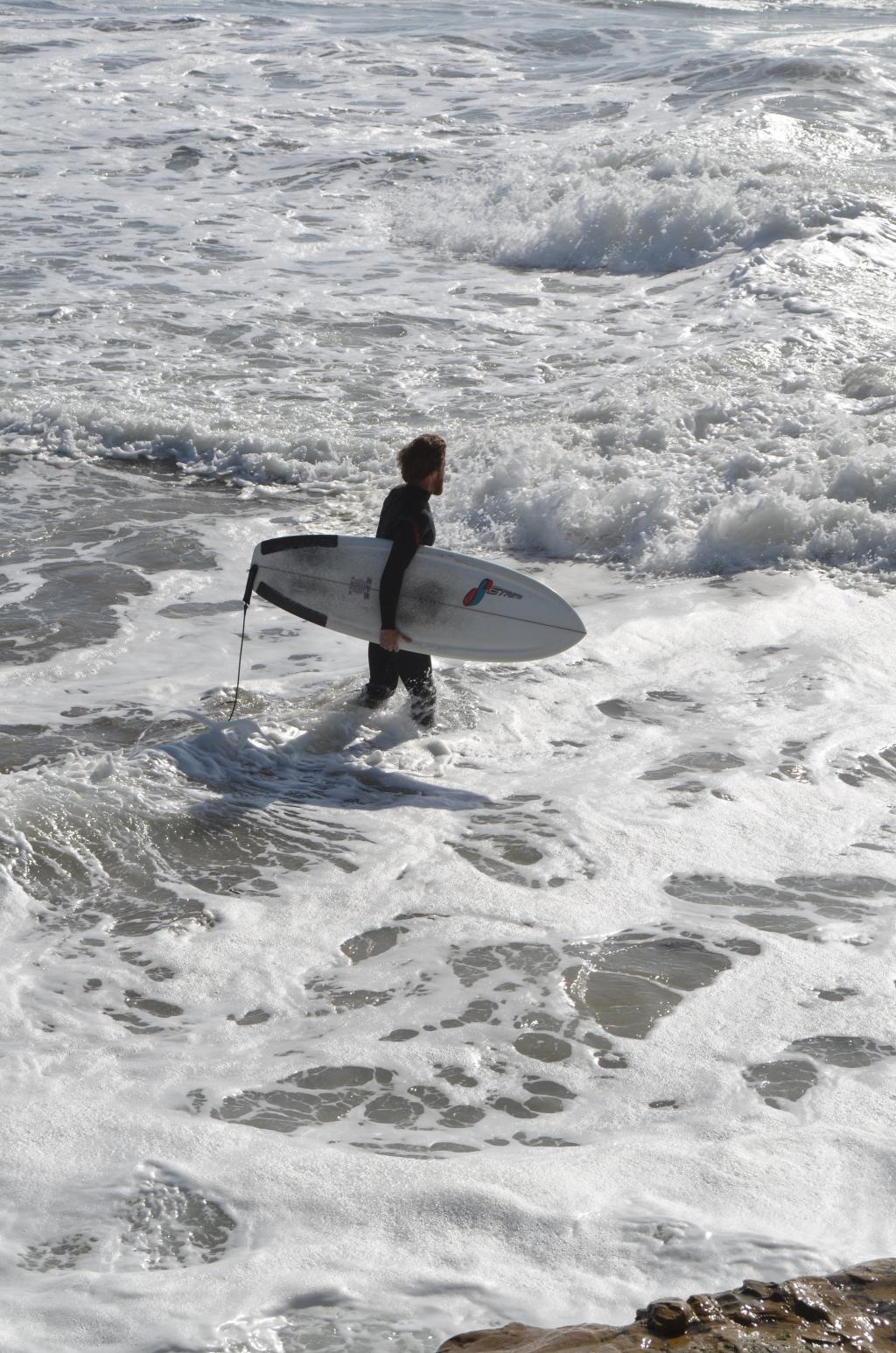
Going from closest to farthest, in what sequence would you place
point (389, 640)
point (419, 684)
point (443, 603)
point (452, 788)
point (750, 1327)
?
point (750, 1327) < point (452, 788) < point (389, 640) < point (443, 603) < point (419, 684)

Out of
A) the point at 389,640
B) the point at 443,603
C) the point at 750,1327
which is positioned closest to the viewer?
the point at 750,1327

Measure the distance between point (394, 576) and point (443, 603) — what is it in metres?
0.29

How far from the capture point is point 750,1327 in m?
2.46

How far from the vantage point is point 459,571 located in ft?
19.0

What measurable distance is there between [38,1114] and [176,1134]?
14.2 inches

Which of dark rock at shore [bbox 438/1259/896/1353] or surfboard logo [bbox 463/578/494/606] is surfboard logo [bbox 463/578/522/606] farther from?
dark rock at shore [bbox 438/1259/896/1353]

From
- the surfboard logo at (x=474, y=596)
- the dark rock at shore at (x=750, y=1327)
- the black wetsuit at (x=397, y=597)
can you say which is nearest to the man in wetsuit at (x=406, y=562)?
the black wetsuit at (x=397, y=597)

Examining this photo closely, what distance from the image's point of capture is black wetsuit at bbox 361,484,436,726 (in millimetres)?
5613

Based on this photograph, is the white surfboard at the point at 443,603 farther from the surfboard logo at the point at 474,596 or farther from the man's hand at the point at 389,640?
the man's hand at the point at 389,640

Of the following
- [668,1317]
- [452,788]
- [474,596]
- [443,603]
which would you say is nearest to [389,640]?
[443,603]

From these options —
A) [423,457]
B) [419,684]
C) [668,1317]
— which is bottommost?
[419,684]

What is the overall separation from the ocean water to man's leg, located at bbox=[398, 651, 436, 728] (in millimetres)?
75

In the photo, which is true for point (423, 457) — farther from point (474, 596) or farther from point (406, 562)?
point (474, 596)

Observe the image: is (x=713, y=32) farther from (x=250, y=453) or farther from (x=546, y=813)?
(x=546, y=813)
